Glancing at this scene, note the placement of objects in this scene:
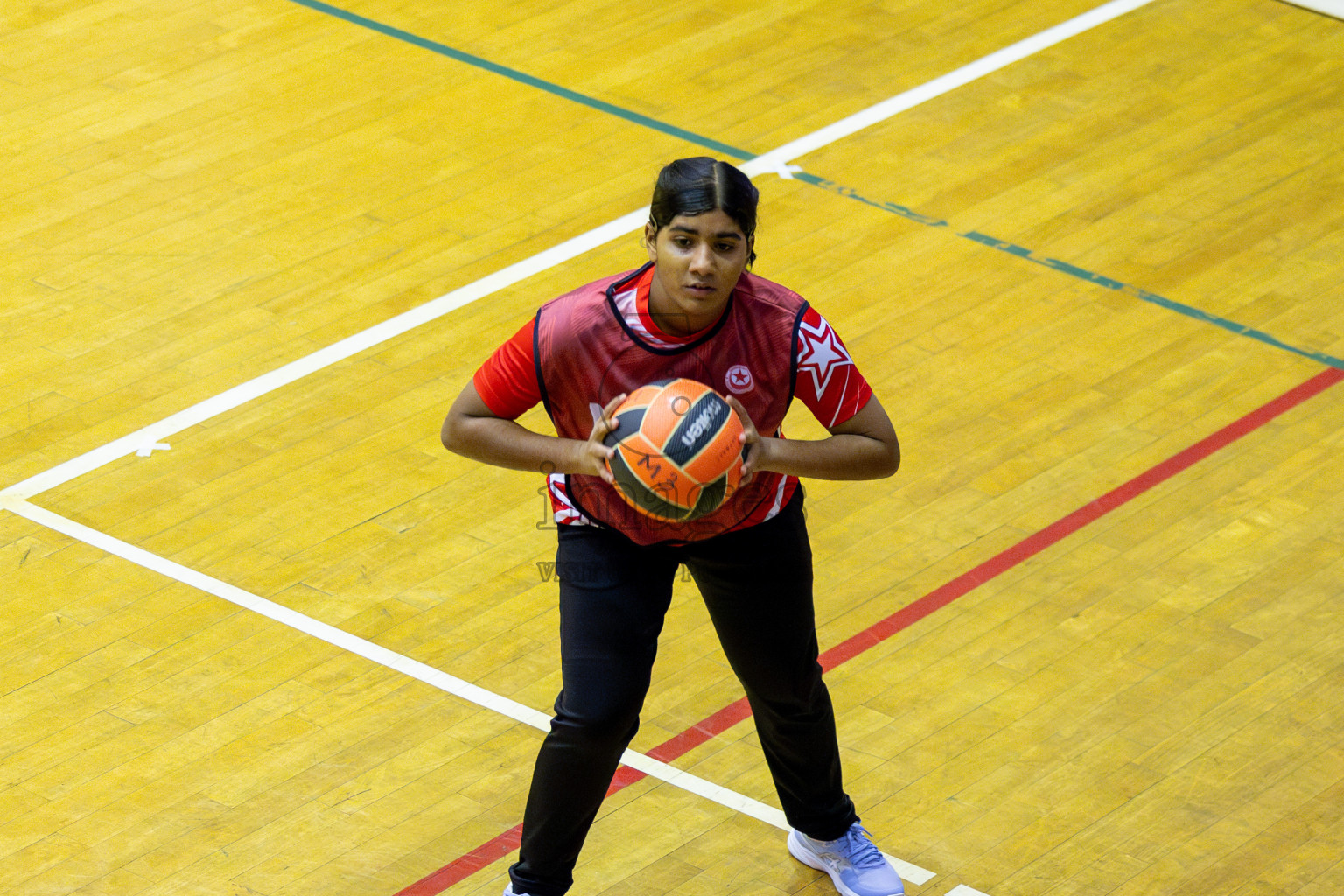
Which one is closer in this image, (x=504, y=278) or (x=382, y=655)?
(x=382, y=655)

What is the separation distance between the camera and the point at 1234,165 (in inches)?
362

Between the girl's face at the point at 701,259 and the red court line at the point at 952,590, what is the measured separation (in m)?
1.74

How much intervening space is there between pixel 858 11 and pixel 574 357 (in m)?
7.18

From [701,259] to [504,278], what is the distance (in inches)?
166

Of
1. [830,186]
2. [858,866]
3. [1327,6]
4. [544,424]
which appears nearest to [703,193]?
[858,866]

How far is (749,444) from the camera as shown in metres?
4.12

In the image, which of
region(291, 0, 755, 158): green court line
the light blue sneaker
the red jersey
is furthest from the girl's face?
region(291, 0, 755, 158): green court line

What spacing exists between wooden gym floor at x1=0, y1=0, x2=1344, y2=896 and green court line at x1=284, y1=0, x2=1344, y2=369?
0.03m

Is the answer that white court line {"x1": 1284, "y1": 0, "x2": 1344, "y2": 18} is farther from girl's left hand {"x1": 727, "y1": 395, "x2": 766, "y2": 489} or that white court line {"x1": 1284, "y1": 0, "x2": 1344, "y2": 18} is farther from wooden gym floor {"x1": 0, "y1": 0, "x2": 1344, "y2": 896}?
girl's left hand {"x1": 727, "y1": 395, "x2": 766, "y2": 489}

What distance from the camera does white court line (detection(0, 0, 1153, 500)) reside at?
706 centimetres

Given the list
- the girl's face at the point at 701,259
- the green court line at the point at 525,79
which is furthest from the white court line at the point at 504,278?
the girl's face at the point at 701,259

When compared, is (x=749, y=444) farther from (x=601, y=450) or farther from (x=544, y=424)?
(x=544, y=424)

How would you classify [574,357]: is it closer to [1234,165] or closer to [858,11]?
[1234,165]

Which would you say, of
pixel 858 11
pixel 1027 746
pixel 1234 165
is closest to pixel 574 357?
pixel 1027 746
